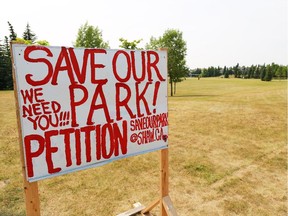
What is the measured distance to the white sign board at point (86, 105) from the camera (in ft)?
7.79

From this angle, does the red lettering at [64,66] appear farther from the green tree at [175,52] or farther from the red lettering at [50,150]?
the green tree at [175,52]

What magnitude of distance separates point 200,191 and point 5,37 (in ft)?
156

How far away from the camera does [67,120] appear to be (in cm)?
261

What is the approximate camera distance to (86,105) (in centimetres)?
270

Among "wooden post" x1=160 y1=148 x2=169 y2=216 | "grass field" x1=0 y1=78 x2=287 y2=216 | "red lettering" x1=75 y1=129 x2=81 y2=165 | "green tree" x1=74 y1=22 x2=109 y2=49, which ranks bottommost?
"grass field" x1=0 y1=78 x2=287 y2=216

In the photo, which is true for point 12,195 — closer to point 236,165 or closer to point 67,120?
point 67,120

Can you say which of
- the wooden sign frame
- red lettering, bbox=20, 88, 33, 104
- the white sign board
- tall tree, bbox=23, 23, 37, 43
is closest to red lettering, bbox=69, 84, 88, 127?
the white sign board

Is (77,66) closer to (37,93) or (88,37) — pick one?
(37,93)

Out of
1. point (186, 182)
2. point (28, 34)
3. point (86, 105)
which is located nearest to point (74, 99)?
point (86, 105)

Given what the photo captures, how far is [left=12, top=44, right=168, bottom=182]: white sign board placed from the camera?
238 centimetres

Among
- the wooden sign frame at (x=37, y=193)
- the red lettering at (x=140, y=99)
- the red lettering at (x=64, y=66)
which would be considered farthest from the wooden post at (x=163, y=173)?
the red lettering at (x=64, y=66)

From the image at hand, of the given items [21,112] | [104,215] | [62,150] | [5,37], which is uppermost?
[5,37]

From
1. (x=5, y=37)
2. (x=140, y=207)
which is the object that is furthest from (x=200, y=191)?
(x=5, y=37)

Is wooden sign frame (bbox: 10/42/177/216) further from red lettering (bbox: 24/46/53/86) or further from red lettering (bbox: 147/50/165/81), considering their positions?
red lettering (bbox: 147/50/165/81)
